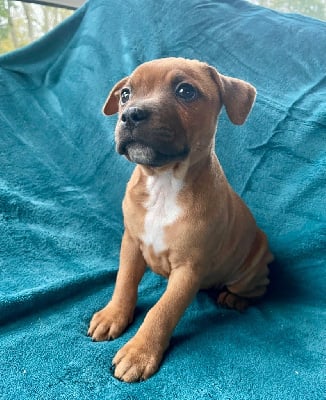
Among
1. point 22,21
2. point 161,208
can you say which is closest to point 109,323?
point 161,208

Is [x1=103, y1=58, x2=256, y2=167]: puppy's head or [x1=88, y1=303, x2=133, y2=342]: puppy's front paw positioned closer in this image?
[x1=103, y1=58, x2=256, y2=167]: puppy's head

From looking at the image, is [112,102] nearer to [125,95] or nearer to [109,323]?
[125,95]

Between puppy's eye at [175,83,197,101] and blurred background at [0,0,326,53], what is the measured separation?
128 centimetres

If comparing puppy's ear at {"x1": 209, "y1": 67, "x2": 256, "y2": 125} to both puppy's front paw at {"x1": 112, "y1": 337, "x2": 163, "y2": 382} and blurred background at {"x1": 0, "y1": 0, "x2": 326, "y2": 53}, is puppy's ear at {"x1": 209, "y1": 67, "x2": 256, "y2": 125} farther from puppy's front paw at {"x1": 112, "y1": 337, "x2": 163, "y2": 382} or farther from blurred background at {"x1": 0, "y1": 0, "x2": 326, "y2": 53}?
blurred background at {"x1": 0, "y1": 0, "x2": 326, "y2": 53}

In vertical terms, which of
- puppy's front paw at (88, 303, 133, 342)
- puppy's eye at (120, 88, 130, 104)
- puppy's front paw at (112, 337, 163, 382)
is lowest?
puppy's front paw at (88, 303, 133, 342)

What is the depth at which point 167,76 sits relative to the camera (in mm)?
1261

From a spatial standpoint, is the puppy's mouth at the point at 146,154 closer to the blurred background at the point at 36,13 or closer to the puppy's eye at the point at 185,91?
the puppy's eye at the point at 185,91

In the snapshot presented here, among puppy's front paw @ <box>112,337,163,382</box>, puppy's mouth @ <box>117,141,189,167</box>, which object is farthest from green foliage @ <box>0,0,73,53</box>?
puppy's front paw @ <box>112,337,163,382</box>

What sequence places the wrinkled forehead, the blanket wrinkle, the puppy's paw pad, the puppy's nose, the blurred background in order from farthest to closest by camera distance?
the blurred background < the puppy's paw pad < the blanket wrinkle < the wrinkled forehead < the puppy's nose

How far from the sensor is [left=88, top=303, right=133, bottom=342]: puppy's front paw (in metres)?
1.32

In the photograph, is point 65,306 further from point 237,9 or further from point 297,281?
point 237,9

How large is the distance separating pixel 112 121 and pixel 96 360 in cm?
112

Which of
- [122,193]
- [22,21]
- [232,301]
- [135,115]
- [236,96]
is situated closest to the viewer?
[135,115]

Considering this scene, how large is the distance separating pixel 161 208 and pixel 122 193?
2.13 ft
